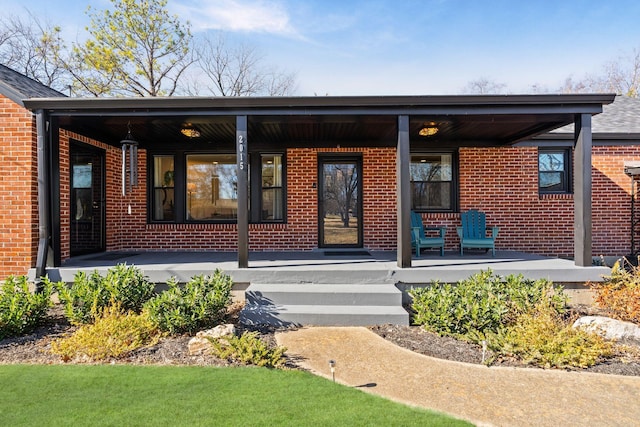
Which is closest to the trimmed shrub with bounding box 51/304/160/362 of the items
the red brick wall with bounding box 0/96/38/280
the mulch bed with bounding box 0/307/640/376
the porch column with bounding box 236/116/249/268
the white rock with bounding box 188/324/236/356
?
the mulch bed with bounding box 0/307/640/376

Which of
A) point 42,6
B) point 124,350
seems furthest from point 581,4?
point 42,6

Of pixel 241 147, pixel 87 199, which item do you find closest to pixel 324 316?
pixel 241 147

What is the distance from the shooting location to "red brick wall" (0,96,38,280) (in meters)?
5.44

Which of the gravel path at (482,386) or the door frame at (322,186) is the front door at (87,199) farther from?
the gravel path at (482,386)

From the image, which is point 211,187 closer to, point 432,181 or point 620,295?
point 432,181

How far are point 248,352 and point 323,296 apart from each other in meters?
1.60

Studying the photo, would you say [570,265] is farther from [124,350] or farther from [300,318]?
[124,350]

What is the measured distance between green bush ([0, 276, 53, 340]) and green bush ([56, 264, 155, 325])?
22cm

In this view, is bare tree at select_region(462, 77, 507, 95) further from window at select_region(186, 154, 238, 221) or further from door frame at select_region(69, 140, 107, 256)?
door frame at select_region(69, 140, 107, 256)

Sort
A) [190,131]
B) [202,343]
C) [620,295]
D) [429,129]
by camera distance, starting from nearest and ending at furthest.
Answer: [202,343], [620,295], [429,129], [190,131]

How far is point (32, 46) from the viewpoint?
17359 mm

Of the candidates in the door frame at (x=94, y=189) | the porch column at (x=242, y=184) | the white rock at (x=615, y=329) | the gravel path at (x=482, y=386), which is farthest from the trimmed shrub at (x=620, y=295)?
the door frame at (x=94, y=189)

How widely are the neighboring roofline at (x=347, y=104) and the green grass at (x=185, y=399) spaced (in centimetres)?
353

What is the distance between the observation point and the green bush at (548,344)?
3.50 m
